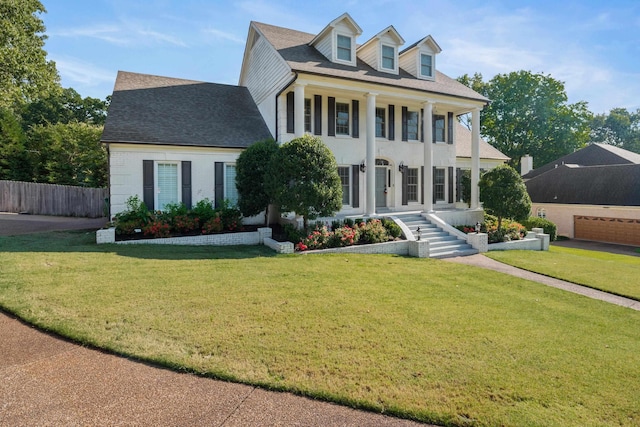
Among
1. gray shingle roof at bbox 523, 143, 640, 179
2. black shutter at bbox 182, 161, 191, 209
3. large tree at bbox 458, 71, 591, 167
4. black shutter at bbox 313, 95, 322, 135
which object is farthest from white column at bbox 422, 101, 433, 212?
large tree at bbox 458, 71, 591, 167

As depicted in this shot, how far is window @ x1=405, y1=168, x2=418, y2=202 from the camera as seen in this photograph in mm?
17547

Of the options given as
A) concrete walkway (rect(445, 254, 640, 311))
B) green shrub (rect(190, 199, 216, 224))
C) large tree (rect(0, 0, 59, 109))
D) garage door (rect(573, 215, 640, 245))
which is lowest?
concrete walkway (rect(445, 254, 640, 311))

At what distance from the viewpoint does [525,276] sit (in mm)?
9812

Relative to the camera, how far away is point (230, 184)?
14.3 metres

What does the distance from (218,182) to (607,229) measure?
23.0 metres

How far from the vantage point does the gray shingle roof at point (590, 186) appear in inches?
827

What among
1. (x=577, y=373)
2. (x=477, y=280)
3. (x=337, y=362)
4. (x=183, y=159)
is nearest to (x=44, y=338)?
(x=337, y=362)

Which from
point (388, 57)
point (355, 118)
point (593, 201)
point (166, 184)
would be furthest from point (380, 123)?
point (593, 201)

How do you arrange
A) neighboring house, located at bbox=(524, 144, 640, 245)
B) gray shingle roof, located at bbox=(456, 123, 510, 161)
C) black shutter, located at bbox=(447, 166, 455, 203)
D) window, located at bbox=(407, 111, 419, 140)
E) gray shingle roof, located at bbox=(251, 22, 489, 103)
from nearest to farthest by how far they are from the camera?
1. gray shingle roof, located at bbox=(251, 22, 489, 103)
2. window, located at bbox=(407, 111, 419, 140)
3. black shutter, located at bbox=(447, 166, 455, 203)
4. gray shingle roof, located at bbox=(456, 123, 510, 161)
5. neighboring house, located at bbox=(524, 144, 640, 245)

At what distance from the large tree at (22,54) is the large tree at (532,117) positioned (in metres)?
37.3

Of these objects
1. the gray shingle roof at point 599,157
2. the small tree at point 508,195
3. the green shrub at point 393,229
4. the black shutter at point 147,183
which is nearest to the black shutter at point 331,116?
the green shrub at point 393,229

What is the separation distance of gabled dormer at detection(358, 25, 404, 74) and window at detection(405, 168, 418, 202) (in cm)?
489

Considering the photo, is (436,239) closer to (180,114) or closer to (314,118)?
(314,118)

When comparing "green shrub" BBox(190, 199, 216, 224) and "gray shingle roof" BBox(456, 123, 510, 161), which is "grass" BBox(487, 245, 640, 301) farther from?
"green shrub" BBox(190, 199, 216, 224)
